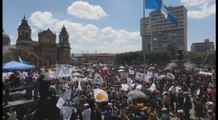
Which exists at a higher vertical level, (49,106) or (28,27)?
(28,27)

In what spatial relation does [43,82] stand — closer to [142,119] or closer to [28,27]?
[142,119]

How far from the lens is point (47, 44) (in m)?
115

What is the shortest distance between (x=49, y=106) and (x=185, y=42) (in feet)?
525

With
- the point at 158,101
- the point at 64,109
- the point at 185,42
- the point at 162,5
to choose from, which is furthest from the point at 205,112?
the point at 185,42

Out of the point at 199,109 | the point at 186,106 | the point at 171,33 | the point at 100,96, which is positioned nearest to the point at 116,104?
the point at 100,96

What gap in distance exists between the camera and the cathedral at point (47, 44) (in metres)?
105

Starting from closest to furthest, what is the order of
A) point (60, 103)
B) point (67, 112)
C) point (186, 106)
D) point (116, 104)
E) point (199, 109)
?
point (60, 103), point (67, 112), point (116, 104), point (199, 109), point (186, 106)

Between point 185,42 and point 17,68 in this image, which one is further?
point 185,42

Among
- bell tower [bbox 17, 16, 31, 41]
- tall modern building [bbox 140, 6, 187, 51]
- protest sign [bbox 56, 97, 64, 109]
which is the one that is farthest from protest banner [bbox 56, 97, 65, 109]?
tall modern building [bbox 140, 6, 187, 51]

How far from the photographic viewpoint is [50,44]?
11631 cm

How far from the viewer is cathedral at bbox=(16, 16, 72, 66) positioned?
105m

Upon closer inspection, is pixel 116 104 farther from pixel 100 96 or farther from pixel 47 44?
pixel 47 44

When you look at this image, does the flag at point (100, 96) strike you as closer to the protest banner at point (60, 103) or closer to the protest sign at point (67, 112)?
the protest sign at point (67, 112)

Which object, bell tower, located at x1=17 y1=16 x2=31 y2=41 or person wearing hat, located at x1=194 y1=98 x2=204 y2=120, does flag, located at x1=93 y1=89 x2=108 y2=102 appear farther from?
bell tower, located at x1=17 y1=16 x2=31 y2=41
